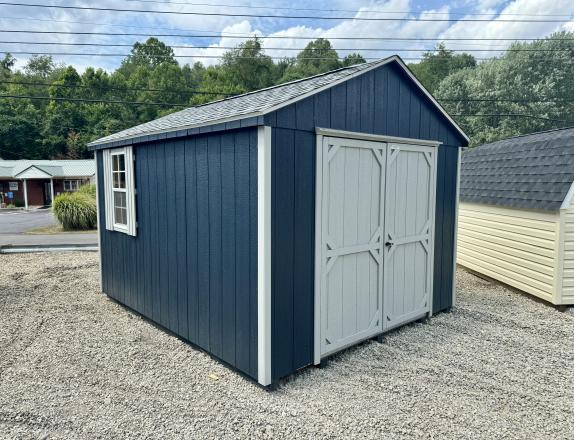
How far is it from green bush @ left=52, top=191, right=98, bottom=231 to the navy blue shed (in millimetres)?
9101

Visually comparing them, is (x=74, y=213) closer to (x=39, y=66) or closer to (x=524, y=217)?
(x=524, y=217)

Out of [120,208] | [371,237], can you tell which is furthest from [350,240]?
[120,208]

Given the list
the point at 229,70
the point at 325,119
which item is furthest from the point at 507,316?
the point at 229,70

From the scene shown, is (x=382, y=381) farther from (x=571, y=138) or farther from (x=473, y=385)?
(x=571, y=138)

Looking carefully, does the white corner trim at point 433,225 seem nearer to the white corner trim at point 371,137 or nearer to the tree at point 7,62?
the white corner trim at point 371,137

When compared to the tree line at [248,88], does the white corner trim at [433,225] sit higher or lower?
lower

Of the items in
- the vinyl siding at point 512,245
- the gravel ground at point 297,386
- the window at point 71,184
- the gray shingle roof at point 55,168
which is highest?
the gray shingle roof at point 55,168

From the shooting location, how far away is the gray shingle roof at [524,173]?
553cm

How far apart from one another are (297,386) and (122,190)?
10.9 ft

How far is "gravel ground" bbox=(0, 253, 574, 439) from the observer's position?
2686 mm

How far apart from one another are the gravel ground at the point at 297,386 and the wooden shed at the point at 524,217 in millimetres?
848

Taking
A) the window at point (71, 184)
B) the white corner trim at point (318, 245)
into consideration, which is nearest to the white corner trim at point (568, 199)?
the white corner trim at point (318, 245)

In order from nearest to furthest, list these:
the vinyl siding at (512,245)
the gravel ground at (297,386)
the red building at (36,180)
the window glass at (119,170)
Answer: the gravel ground at (297,386)
the window glass at (119,170)
the vinyl siding at (512,245)
the red building at (36,180)

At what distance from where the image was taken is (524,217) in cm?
592
